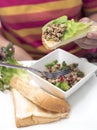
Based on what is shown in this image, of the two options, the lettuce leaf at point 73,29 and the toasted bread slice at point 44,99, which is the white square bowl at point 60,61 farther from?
the lettuce leaf at point 73,29

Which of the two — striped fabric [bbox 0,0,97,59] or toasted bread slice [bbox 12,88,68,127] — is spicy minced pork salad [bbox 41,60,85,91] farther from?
striped fabric [bbox 0,0,97,59]

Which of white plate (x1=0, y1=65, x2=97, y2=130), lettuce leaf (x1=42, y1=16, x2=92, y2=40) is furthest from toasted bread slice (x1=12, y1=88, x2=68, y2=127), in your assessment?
lettuce leaf (x1=42, y1=16, x2=92, y2=40)

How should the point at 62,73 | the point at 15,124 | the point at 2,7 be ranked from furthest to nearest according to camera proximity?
1. the point at 2,7
2. the point at 62,73
3. the point at 15,124

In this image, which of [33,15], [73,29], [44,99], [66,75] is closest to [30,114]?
[44,99]

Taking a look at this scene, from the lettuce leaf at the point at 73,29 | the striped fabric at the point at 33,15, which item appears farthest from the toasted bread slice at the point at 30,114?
the striped fabric at the point at 33,15

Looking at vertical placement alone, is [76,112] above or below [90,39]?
below

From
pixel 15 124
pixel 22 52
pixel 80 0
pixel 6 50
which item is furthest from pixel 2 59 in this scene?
pixel 80 0

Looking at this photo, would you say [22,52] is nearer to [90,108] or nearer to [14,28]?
[14,28]

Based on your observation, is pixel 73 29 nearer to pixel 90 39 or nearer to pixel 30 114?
pixel 90 39
